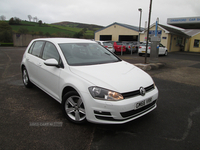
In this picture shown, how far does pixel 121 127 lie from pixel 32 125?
1.70 meters

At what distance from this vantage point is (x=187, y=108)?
3.88 metres

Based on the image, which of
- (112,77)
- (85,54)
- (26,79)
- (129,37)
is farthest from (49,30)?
(112,77)

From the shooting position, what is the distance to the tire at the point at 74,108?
2.89 metres

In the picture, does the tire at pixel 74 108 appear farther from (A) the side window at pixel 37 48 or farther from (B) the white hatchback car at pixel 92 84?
(A) the side window at pixel 37 48

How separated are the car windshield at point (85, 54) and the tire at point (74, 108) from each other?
0.70 metres

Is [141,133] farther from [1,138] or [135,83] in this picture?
[1,138]

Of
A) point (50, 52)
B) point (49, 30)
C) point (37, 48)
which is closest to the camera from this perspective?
point (50, 52)

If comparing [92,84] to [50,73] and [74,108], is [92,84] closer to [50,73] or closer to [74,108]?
[74,108]

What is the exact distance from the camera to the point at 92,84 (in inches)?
104

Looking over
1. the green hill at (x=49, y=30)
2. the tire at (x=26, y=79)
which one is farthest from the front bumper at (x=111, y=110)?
the green hill at (x=49, y=30)

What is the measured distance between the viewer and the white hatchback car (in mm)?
2584

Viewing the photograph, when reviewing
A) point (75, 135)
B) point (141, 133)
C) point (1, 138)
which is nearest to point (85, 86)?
point (75, 135)

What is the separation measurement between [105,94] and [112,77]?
425mm

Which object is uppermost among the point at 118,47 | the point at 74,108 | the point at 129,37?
the point at 129,37
